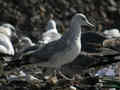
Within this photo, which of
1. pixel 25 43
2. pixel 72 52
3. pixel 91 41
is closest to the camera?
pixel 72 52

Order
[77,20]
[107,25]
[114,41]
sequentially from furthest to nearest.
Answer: [107,25] < [114,41] < [77,20]

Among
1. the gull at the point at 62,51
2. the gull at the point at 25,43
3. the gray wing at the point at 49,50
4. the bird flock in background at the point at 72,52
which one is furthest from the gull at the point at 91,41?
the gull at the point at 25,43

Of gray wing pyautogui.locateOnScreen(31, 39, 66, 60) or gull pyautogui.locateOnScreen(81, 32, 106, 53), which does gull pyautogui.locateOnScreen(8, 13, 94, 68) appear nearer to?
gray wing pyautogui.locateOnScreen(31, 39, 66, 60)

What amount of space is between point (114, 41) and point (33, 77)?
266 cm

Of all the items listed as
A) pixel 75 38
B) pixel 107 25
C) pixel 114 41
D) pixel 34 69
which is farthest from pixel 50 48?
pixel 107 25

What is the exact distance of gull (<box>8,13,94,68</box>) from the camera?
896 centimetres

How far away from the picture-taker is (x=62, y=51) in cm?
902

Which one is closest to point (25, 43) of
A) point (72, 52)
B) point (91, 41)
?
point (91, 41)

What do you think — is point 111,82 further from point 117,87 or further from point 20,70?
point 20,70

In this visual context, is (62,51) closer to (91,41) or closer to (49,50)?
(49,50)

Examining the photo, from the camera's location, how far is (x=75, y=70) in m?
10.0

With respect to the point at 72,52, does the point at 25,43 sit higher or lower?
higher

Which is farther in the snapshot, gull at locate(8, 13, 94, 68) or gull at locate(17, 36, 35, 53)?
gull at locate(17, 36, 35, 53)

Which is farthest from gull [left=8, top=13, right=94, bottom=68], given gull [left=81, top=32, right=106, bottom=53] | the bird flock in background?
gull [left=81, top=32, right=106, bottom=53]
